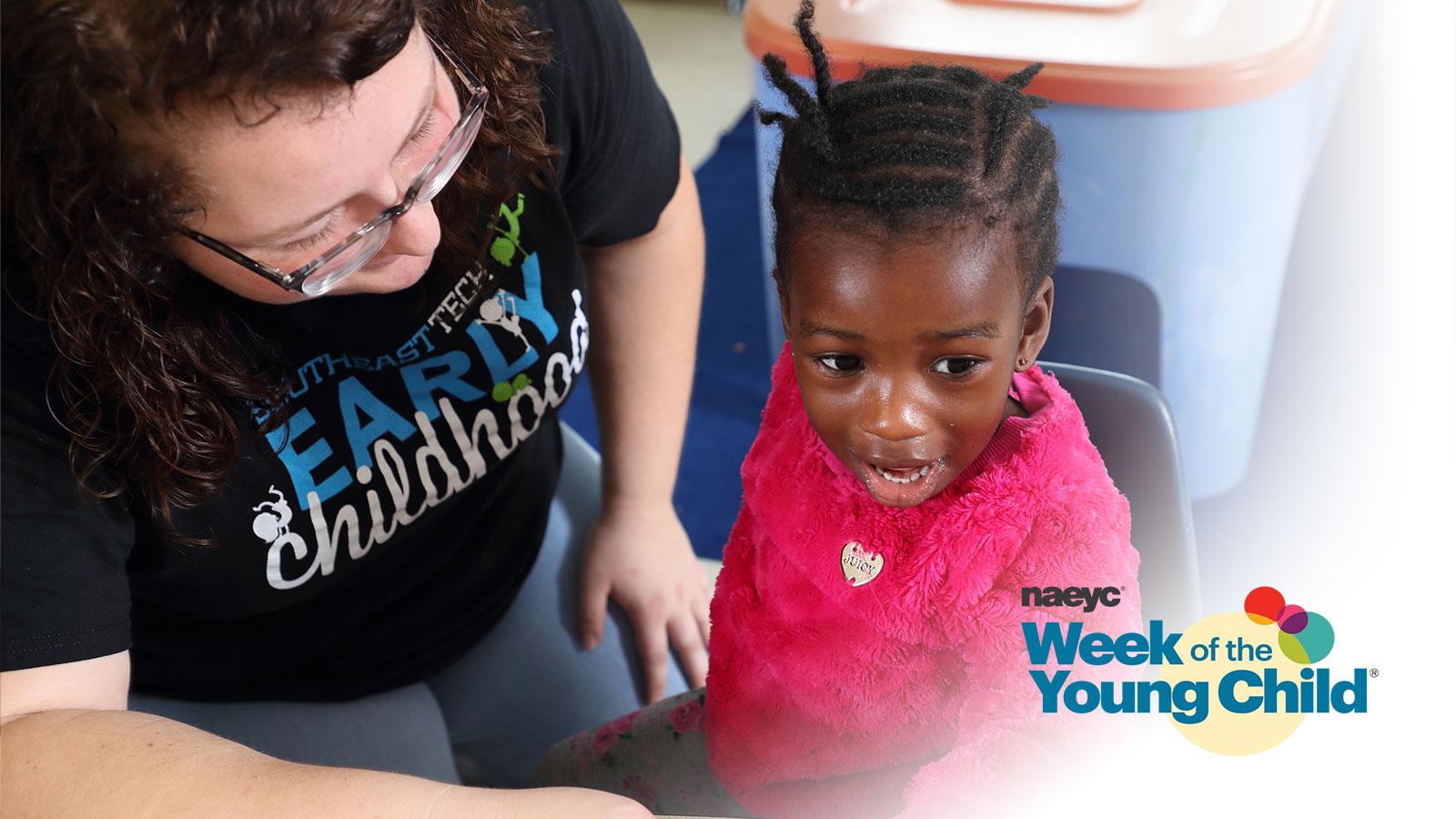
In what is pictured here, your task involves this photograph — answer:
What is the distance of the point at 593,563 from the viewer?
3.49ft

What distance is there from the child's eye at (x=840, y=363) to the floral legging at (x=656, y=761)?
1.09ft

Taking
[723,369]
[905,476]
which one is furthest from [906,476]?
[723,369]

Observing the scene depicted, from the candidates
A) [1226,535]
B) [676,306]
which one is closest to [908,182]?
[676,306]

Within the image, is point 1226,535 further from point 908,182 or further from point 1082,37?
point 908,182

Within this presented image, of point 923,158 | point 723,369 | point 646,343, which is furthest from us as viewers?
point 723,369

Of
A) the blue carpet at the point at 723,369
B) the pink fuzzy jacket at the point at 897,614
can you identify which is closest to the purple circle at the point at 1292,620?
the pink fuzzy jacket at the point at 897,614

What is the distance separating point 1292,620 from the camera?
0.76 m

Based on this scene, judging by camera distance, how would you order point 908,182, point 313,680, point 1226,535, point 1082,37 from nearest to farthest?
point 908,182 < point 313,680 < point 1082,37 < point 1226,535

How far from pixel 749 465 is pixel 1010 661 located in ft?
0.73

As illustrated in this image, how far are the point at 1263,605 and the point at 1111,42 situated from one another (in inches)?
25.1

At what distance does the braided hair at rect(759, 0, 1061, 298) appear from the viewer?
605 millimetres

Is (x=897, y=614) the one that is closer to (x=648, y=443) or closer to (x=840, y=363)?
(x=840, y=363)

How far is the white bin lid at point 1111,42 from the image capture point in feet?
3.93

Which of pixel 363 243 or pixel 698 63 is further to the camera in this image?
pixel 698 63
